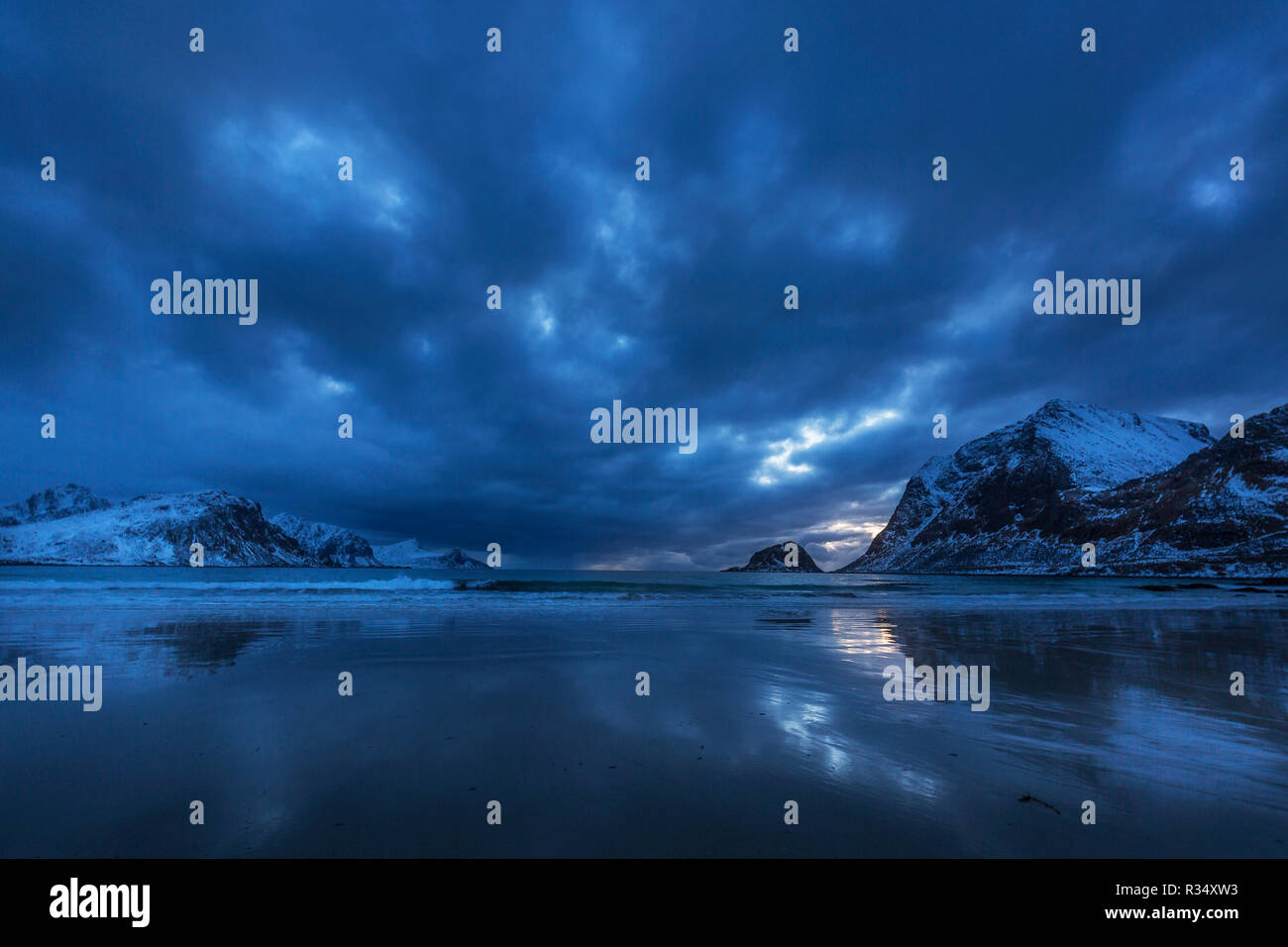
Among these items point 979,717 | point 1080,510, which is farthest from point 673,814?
point 1080,510

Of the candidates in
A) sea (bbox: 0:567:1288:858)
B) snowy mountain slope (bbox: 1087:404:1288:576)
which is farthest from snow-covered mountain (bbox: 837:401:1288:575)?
sea (bbox: 0:567:1288:858)

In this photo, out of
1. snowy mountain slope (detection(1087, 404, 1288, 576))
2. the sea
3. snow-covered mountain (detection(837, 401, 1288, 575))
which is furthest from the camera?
snow-covered mountain (detection(837, 401, 1288, 575))

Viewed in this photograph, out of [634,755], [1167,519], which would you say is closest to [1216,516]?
[1167,519]

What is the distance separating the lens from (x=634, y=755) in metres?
5.67

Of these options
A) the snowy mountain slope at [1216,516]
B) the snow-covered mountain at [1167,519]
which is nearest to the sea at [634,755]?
the snowy mountain slope at [1216,516]

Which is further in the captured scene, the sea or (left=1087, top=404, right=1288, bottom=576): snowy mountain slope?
(left=1087, top=404, right=1288, bottom=576): snowy mountain slope

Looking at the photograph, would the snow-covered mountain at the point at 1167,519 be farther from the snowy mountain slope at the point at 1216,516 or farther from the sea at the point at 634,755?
the sea at the point at 634,755

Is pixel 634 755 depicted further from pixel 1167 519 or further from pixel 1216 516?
pixel 1167 519

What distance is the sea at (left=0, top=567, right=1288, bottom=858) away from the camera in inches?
152

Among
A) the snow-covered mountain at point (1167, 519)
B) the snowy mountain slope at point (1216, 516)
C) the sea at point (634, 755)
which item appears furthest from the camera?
the snow-covered mountain at point (1167, 519)

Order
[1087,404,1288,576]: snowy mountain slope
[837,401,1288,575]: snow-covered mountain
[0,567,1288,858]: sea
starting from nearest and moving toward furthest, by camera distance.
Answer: [0,567,1288,858]: sea < [1087,404,1288,576]: snowy mountain slope < [837,401,1288,575]: snow-covered mountain

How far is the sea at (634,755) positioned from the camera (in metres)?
3.87

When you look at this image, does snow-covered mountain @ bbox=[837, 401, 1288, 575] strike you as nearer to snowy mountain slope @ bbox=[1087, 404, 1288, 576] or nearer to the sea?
snowy mountain slope @ bbox=[1087, 404, 1288, 576]
